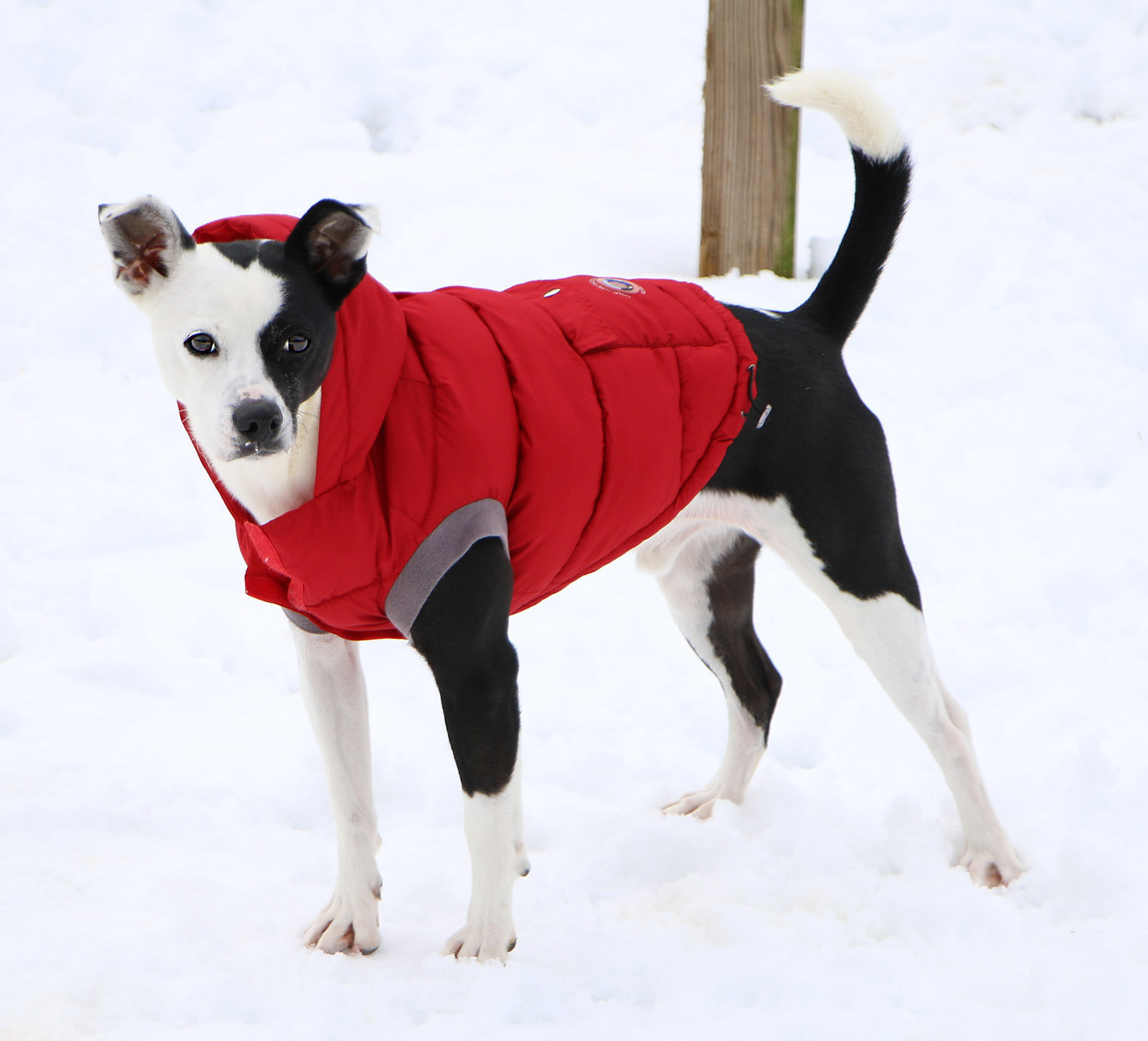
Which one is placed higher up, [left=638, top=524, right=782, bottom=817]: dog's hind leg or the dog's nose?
the dog's nose

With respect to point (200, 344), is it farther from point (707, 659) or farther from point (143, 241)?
point (707, 659)

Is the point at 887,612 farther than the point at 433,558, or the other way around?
the point at 887,612

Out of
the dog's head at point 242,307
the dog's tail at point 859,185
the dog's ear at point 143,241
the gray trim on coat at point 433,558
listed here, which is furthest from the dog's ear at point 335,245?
the dog's tail at point 859,185

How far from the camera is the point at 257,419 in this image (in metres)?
1.83

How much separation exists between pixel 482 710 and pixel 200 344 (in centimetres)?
82

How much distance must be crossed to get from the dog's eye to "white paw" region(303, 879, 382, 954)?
117cm

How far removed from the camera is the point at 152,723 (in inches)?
127

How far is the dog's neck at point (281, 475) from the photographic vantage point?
2010mm

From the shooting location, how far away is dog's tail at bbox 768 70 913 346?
248 centimetres

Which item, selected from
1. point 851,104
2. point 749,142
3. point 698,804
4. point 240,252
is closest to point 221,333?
point 240,252

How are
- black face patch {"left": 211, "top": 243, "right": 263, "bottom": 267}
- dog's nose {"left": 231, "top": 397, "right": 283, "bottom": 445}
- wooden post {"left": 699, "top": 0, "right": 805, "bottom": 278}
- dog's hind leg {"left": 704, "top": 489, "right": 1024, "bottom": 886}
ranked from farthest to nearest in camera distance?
wooden post {"left": 699, "top": 0, "right": 805, "bottom": 278} → dog's hind leg {"left": 704, "top": 489, "right": 1024, "bottom": 886} → black face patch {"left": 211, "top": 243, "right": 263, "bottom": 267} → dog's nose {"left": 231, "top": 397, "right": 283, "bottom": 445}

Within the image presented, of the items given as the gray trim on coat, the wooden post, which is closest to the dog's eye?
the gray trim on coat

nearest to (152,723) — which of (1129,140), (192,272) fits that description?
(192,272)

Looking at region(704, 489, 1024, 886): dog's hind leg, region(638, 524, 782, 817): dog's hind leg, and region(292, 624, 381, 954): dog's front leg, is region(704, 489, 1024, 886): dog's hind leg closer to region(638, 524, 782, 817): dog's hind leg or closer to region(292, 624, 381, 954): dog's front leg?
region(638, 524, 782, 817): dog's hind leg
